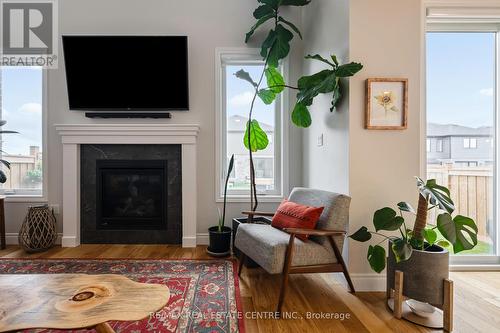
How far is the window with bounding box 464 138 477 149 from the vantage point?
8.61 ft

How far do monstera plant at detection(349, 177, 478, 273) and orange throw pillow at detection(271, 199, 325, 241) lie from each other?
0.32 meters

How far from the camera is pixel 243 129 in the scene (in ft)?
11.3

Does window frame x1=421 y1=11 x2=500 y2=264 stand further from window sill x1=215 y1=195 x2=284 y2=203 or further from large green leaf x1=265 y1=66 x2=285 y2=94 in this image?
window sill x1=215 y1=195 x2=284 y2=203

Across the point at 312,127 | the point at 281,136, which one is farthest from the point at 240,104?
the point at 312,127

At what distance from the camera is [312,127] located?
2963mm

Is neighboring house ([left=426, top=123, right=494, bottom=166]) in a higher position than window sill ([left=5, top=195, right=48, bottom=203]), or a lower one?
higher

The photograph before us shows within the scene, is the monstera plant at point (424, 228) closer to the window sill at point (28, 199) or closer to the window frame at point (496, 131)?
the window frame at point (496, 131)

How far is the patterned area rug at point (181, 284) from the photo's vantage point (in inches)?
65.6

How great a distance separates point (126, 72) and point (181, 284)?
2.44 metres

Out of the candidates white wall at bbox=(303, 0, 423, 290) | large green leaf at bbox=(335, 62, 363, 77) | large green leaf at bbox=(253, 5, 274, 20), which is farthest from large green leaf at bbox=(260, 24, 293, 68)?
large green leaf at bbox=(335, 62, 363, 77)

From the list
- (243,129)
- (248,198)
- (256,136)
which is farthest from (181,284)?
(243,129)

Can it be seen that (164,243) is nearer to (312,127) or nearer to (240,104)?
(240,104)

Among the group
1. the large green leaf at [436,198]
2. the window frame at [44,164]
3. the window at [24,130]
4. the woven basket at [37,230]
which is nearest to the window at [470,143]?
the large green leaf at [436,198]

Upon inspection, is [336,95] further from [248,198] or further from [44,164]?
[44,164]
